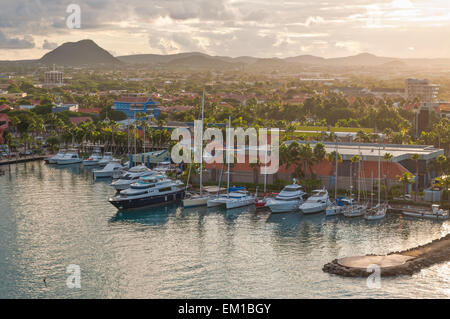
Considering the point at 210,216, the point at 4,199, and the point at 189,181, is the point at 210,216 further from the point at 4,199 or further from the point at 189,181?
the point at 4,199

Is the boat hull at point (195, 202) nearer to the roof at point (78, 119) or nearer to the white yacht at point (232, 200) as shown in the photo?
the white yacht at point (232, 200)

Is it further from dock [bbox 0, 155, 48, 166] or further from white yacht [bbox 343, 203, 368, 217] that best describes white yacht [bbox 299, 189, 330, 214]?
dock [bbox 0, 155, 48, 166]

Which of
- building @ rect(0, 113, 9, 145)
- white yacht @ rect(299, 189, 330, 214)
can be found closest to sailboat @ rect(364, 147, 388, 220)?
white yacht @ rect(299, 189, 330, 214)

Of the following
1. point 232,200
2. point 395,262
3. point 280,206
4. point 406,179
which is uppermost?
point 406,179

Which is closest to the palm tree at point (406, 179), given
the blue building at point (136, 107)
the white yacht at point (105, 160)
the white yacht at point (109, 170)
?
the white yacht at point (109, 170)

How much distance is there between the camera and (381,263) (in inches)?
1560

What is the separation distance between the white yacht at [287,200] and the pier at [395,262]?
14.1 metres

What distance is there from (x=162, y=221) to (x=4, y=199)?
1763 cm

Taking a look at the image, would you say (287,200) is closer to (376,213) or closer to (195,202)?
(376,213)

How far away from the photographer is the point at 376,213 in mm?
52594

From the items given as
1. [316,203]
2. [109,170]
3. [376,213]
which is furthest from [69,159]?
[376,213]

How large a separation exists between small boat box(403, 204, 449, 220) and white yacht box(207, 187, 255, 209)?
45.8ft

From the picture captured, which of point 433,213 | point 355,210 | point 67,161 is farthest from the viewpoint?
point 67,161

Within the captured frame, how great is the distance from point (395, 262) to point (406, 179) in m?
18.5
